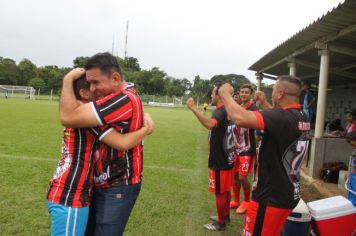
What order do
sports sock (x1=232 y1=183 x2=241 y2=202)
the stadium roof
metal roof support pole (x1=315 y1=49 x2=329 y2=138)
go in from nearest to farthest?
1. sports sock (x1=232 y1=183 x2=241 y2=202)
2. the stadium roof
3. metal roof support pole (x1=315 y1=49 x2=329 y2=138)

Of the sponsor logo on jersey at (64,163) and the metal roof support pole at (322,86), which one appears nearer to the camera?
the sponsor logo on jersey at (64,163)

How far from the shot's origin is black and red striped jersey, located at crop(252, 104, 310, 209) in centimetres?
307

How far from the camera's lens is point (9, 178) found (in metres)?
6.74

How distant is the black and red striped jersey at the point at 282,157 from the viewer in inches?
121

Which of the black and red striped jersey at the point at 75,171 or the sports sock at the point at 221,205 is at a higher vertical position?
the black and red striped jersey at the point at 75,171

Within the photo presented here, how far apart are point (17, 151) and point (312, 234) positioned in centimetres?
752

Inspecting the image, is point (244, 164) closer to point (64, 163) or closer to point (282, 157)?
point (282, 157)

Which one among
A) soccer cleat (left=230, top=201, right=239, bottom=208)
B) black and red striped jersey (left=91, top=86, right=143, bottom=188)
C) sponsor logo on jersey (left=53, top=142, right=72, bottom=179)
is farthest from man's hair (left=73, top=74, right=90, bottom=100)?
soccer cleat (left=230, top=201, right=239, bottom=208)

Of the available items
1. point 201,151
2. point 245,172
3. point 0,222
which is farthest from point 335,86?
point 0,222

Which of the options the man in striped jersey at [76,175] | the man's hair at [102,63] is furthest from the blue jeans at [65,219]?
the man's hair at [102,63]

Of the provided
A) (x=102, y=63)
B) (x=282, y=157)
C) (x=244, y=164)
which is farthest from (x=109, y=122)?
(x=244, y=164)

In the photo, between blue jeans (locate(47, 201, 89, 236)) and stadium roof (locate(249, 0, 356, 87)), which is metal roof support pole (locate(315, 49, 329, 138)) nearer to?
stadium roof (locate(249, 0, 356, 87))

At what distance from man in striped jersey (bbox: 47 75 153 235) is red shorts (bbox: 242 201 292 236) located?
1.35 metres

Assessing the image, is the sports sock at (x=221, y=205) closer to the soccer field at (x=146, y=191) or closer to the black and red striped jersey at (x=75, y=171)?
the soccer field at (x=146, y=191)
